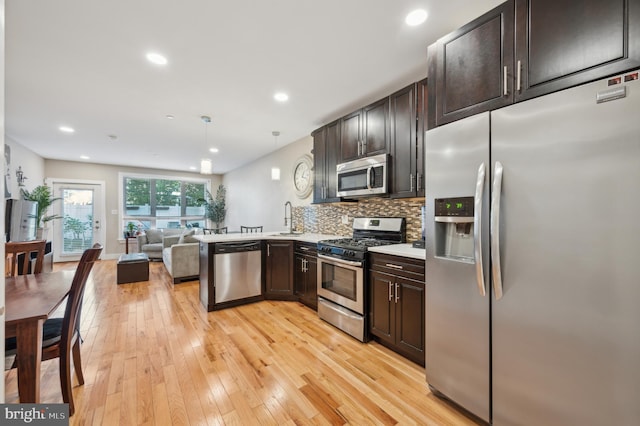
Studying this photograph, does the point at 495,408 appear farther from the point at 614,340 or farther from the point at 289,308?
the point at 289,308

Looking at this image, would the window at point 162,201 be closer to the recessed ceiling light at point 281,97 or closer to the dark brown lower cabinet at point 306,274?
the dark brown lower cabinet at point 306,274

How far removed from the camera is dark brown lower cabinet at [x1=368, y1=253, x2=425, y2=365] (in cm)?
201

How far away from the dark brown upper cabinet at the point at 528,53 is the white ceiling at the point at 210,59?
1.19 feet

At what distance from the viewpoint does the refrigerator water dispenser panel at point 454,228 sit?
1543mm

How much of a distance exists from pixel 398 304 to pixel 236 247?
2159 millimetres

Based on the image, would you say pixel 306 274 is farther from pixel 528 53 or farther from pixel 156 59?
pixel 528 53

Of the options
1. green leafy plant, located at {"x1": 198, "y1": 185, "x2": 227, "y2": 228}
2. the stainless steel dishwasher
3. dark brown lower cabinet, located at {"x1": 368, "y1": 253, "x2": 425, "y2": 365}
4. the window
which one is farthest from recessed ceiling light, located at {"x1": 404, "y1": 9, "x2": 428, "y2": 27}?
the window

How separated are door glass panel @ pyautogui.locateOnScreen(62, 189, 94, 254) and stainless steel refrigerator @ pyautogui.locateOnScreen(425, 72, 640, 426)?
8490 millimetres

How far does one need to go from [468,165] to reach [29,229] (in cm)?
635

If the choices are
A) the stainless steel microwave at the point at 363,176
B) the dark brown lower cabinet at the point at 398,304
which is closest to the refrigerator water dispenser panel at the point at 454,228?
the dark brown lower cabinet at the point at 398,304

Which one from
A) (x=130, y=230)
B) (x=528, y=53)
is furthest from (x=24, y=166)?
(x=528, y=53)

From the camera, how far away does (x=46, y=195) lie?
16.5ft

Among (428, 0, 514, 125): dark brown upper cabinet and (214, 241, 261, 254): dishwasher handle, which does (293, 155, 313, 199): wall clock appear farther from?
(428, 0, 514, 125): dark brown upper cabinet

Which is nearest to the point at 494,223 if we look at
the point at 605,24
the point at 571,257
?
the point at 571,257
